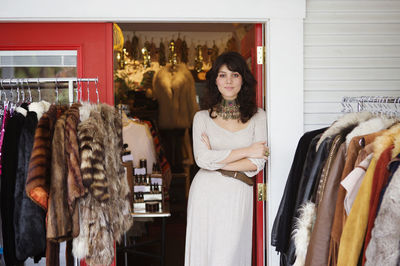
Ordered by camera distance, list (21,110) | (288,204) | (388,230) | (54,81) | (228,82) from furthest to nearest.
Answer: (228,82) → (54,81) → (21,110) → (288,204) → (388,230)

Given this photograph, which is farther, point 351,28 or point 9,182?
point 351,28

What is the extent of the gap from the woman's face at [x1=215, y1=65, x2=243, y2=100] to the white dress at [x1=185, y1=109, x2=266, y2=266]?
0.23m

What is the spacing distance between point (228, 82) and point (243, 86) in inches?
5.2

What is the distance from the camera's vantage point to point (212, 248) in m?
3.07

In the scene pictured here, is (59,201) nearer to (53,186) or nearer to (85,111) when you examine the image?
(53,186)

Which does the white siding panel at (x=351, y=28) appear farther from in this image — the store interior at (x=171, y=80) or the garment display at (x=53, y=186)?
the store interior at (x=171, y=80)

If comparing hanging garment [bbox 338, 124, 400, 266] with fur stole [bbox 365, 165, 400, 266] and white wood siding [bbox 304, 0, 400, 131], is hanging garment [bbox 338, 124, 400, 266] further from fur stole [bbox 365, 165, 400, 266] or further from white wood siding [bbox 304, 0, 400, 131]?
white wood siding [bbox 304, 0, 400, 131]

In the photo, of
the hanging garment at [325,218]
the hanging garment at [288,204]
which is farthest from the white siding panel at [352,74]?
the hanging garment at [325,218]

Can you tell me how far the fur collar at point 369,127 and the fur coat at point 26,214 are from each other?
5.46 ft

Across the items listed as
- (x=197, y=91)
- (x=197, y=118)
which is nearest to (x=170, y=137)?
(x=197, y=91)

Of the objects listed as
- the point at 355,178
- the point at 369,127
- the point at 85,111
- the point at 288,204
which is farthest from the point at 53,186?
the point at 369,127

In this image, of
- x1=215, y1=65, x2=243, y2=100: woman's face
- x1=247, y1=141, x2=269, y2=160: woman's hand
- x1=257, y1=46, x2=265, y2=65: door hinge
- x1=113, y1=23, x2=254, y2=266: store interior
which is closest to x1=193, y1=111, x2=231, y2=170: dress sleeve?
x1=247, y1=141, x2=269, y2=160: woman's hand

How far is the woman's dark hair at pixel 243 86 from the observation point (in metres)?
3.12

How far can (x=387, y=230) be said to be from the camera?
1646mm
